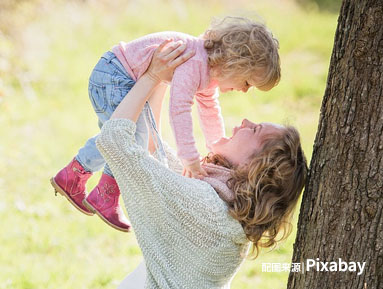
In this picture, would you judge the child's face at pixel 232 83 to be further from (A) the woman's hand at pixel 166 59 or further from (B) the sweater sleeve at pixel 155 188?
(B) the sweater sleeve at pixel 155 188

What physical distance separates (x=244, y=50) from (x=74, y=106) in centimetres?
569

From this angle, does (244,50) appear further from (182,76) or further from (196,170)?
(196,170)

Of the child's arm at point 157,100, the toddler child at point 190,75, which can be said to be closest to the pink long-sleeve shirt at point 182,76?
the toddler child at point 190,75

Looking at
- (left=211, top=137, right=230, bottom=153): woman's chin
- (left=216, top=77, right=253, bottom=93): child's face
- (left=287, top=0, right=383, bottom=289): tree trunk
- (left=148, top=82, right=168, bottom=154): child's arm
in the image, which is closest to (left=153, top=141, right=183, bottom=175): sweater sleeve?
(left=148, top=82, right=168, bottom=154): child's arm

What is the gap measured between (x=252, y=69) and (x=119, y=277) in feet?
7.38

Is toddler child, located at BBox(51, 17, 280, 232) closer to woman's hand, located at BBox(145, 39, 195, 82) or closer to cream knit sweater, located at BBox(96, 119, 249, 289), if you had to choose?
woman's hand, located at BBox(145, 39, 195, 82)

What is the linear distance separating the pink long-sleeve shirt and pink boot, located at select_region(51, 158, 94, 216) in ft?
1.78

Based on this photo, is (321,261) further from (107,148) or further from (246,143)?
(107,148)

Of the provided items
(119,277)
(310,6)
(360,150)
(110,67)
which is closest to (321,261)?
(360,150)

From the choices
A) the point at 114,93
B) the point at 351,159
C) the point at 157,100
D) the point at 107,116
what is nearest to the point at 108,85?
the point at 114,93

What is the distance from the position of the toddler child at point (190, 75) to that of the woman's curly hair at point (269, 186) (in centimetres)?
21

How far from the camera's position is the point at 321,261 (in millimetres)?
2316

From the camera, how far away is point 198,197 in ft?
7.93

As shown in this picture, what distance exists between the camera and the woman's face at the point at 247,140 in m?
2.55
